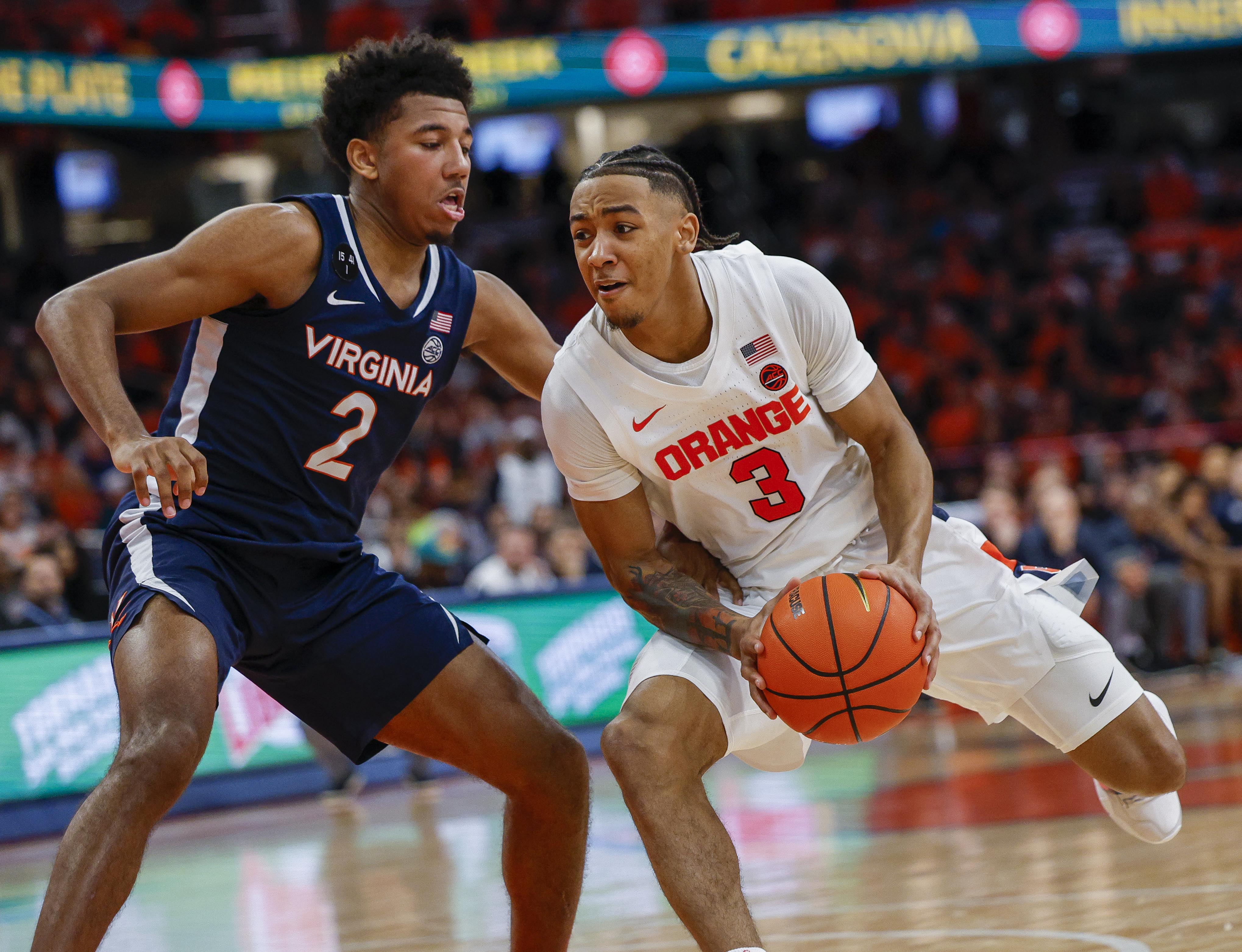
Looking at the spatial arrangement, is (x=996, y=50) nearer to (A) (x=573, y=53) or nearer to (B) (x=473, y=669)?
(A) (x=573, y=53)

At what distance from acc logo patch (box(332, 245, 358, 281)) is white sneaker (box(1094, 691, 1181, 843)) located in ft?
8.58

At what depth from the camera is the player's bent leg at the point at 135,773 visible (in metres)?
3.11

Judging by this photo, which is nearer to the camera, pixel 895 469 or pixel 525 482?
pixel 895 469

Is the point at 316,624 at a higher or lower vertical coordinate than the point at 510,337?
lower

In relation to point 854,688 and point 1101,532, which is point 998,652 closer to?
point 854,688

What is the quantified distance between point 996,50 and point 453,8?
707 cm

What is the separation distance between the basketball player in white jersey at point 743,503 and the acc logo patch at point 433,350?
31cm

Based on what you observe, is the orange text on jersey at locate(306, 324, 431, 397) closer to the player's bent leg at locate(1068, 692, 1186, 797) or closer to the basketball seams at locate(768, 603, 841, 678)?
the basketball seams at locate(768, 603, 841, 678)

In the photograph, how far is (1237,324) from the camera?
1852 cm

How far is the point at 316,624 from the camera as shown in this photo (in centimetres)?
392

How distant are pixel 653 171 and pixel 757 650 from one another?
1.30 m

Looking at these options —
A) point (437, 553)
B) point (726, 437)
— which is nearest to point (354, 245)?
point (726, 437)

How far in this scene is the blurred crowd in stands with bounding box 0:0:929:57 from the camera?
18.1 m

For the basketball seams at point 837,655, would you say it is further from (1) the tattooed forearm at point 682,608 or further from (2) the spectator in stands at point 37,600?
(2) the spectator in stands at point 37,600
